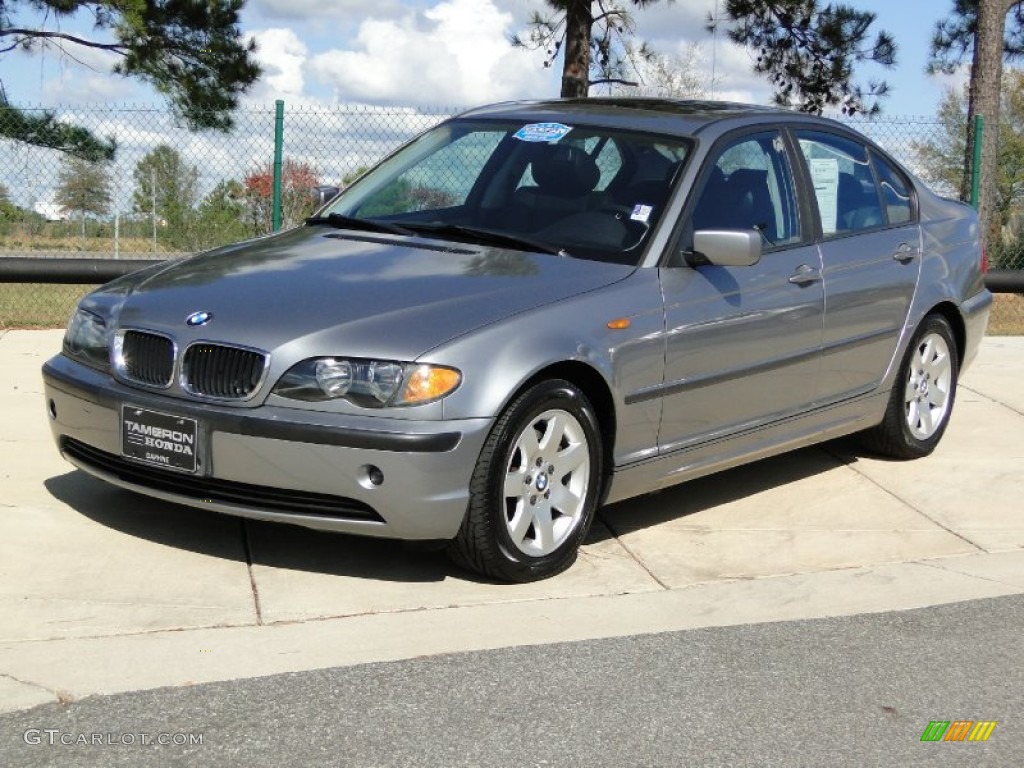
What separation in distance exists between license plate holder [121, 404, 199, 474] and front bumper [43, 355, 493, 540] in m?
0.03

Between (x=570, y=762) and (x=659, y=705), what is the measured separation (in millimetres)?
537

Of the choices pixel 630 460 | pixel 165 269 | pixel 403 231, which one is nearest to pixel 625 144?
pixel 403 231

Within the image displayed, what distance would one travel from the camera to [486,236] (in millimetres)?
6211

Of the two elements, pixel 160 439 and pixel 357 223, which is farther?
pixel 357 223

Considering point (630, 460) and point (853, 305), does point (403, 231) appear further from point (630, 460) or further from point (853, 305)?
point (853, 305)

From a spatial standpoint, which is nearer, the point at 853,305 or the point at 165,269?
the point at 165,269

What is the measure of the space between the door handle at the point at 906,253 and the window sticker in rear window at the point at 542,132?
1.82 meters

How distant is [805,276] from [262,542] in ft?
8.44

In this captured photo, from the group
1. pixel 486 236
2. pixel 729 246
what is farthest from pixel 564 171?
pixel 729 246

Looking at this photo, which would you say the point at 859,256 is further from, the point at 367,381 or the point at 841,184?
the point at 367,381

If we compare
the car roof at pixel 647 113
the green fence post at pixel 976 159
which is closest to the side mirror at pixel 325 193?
the car roof at pixel 647 113

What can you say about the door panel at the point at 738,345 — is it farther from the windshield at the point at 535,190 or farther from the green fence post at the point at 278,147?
the green fence post at the point at 278,147

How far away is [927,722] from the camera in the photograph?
4480mm

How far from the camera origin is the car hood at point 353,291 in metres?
5.24
